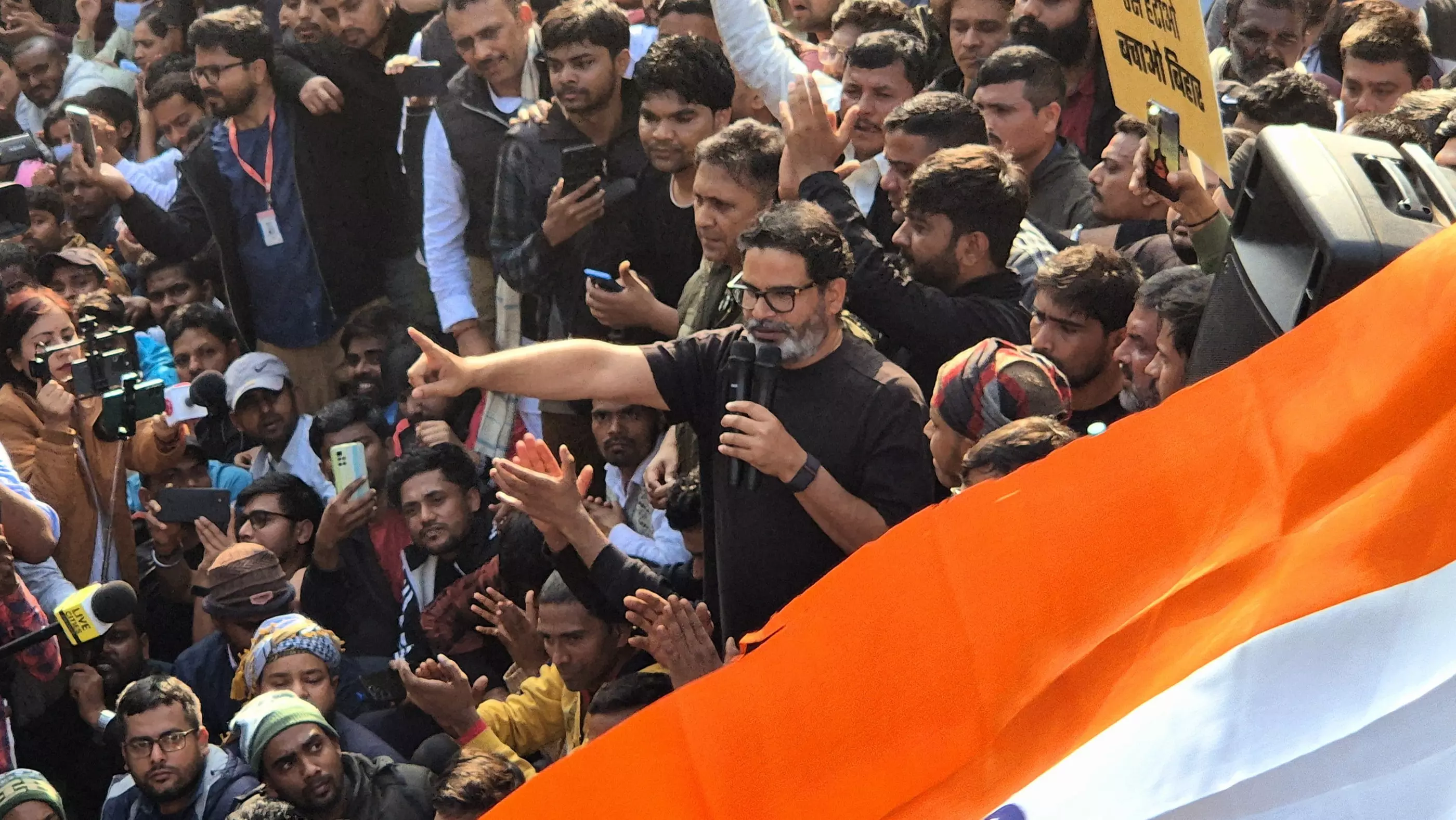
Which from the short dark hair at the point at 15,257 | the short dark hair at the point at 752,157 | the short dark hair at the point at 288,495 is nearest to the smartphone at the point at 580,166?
the short dark hair at the point at 752,157

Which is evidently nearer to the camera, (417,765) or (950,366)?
(950,366)

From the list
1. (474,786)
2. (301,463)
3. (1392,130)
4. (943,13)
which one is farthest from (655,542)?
(301,463)

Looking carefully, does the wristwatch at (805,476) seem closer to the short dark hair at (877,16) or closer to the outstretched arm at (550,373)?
the outstretched arm at (550,373)

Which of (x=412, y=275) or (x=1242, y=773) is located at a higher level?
(x=1242, y=773)

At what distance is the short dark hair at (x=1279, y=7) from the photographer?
17.7ft

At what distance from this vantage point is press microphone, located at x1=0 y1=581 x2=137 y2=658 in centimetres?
458

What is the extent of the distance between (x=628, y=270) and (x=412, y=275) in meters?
2.24

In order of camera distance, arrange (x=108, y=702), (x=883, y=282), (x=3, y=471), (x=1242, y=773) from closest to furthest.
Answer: (x=1242, y=773) → (x=883, y=282) → (x=3, y=471) → (x=108, y=702)

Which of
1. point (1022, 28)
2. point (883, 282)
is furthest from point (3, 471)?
point (1022, 28)

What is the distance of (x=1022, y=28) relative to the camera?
5.33 metres

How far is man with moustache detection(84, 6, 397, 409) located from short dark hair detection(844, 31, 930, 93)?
7.47 ft

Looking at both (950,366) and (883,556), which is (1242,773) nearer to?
(883,556)

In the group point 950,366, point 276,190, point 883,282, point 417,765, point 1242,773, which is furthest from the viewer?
point 276,190

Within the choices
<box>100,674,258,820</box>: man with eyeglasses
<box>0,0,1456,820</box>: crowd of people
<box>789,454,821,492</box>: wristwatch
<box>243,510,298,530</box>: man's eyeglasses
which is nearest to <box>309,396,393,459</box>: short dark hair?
<box>0,0,1456,820</box>: crowd of people
